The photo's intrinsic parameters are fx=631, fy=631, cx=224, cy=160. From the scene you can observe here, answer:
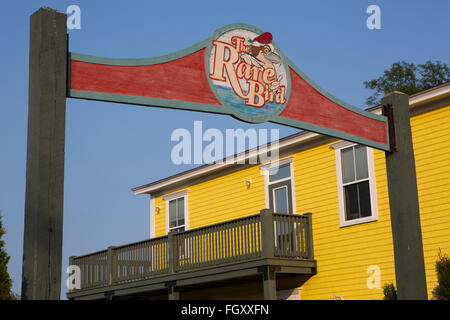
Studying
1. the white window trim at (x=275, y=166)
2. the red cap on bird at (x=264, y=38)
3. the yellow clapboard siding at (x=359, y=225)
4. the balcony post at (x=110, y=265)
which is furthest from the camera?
the balcony post at (x=110, y=265)

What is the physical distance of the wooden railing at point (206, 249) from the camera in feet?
52.8

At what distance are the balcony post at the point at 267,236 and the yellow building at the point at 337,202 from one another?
0.39m

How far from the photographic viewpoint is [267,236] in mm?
15680

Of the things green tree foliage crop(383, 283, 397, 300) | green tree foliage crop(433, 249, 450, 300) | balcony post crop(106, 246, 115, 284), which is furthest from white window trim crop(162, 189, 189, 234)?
green tree foliage crop(433, 249, 450, 300)

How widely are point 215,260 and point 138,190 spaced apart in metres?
7.83

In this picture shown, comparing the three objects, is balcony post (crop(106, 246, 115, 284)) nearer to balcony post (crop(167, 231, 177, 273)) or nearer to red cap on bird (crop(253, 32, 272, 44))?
balcony post (crop(167, 231, 177, 273))

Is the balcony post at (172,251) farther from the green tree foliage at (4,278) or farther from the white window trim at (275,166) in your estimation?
the green tree foliage at (4,278)

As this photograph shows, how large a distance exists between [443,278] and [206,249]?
659cm

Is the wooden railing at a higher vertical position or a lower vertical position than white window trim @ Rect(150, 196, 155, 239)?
lower

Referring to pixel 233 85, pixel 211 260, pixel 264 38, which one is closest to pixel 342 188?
pixel 211 260

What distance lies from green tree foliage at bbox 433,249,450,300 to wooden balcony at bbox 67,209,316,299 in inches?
150

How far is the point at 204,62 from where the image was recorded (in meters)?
6.08

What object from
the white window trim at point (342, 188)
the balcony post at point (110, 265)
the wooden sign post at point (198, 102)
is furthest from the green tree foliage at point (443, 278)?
the balcony post at point (110, 265)

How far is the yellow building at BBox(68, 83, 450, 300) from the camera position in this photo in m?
14.5
